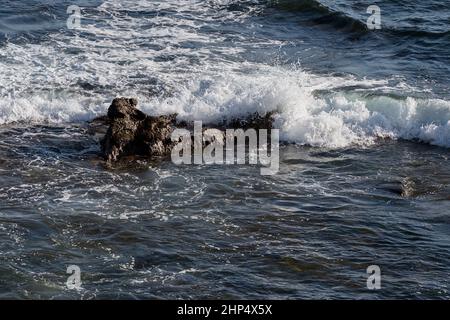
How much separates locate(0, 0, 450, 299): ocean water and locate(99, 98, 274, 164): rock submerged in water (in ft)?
1.27

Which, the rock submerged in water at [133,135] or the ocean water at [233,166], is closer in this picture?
the ocean water at [233,166]

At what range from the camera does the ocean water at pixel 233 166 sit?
33.5ft

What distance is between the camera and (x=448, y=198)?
41.7 ft

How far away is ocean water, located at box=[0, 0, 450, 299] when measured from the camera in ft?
33.5

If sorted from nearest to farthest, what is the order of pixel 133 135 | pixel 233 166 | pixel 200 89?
pixel 233 166
pixel 133 135
pixel 200 89

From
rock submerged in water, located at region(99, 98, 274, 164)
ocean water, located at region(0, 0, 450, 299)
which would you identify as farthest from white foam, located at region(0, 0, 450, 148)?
rock submerged in water, located at region(99, 98, 274, 164)

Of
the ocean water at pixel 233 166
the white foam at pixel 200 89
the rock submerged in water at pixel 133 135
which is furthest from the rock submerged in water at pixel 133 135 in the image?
the white foam at pixel 200 89

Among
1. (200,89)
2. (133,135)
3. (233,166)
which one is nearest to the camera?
(233,166)

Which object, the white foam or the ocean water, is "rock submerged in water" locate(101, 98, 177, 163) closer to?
the ocean water

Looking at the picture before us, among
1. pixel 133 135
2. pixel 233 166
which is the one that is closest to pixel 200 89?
pixel 133 135

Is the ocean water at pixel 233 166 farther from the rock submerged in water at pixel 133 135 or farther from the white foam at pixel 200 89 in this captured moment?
the rock submerged in water at pixel 133 135

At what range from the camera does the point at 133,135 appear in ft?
46.5

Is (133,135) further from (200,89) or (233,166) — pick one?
(200,89)

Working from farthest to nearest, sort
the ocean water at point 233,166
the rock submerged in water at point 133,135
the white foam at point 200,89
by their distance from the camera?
1. the white foam at point 200,89
2. the rock submerged in water at point 133,135
3. the ocean water at point 233,166
